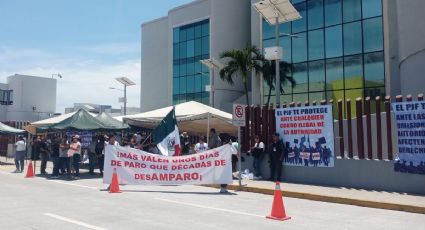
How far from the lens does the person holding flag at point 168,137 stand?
1653 cm

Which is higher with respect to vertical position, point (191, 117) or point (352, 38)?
point (352, 38)

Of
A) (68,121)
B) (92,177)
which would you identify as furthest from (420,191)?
(68,121)

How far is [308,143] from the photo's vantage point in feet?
51.5

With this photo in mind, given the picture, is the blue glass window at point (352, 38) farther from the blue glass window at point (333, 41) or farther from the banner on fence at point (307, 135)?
the banner on fence at point (307, 135)

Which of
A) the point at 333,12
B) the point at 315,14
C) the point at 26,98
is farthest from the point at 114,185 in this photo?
the point at 26,98

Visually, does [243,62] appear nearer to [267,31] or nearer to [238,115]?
[267,31]

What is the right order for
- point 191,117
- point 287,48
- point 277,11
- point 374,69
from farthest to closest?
point 287,48
point 374,69
point 191,117
point 277,11

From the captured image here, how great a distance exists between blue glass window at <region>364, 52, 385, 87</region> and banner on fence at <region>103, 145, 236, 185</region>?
17466mm

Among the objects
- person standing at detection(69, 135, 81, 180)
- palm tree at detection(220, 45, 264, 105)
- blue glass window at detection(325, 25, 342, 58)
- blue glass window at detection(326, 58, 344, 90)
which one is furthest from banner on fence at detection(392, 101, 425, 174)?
palm tree at detection(220, 45, 264, 105)

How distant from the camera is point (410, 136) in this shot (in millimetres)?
13023

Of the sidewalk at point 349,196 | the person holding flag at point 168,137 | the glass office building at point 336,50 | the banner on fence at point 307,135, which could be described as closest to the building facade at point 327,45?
the glass office building at point 336,50

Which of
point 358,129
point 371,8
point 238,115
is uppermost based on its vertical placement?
point 371,8

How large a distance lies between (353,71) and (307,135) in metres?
16.2

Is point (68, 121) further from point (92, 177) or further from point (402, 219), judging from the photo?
point (402, 219)
